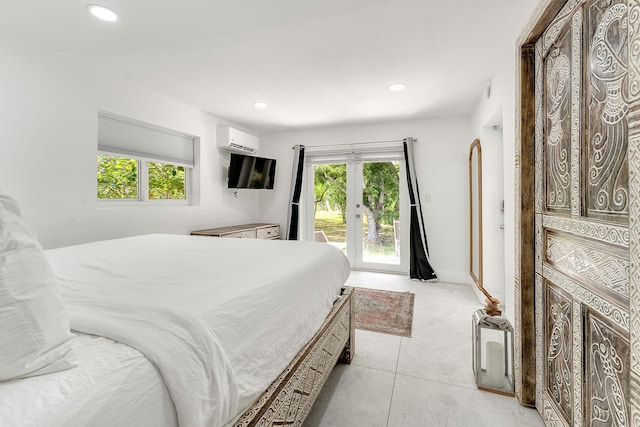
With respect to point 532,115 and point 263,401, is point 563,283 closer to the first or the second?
point 532,115

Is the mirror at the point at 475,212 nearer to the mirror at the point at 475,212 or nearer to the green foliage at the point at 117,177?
the mirror at the point at 475,212

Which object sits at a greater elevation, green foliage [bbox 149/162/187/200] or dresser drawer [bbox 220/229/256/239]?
green foliage [bbox 149/162/187/200]

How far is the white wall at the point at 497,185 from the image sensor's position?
2393 millimetres

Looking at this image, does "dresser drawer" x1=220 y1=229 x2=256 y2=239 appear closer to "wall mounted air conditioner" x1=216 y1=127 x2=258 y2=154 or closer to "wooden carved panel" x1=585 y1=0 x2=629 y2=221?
"wall mounted air conditioner" x1=216 y1=127 x2=258 y2=154

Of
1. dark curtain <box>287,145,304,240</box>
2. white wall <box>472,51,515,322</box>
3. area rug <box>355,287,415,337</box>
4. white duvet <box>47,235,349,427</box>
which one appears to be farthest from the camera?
dark curtain <box>287,145,304,240</box>

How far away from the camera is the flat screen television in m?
4.23

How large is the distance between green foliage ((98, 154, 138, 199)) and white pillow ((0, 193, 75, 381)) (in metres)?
2.72

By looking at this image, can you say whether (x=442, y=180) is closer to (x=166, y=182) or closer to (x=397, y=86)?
(x=397, y=86)

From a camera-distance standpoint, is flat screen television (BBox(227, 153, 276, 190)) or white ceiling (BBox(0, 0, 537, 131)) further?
flat screen television (BBox(227, 153, 276, 190))

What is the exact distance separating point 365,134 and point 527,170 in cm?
310

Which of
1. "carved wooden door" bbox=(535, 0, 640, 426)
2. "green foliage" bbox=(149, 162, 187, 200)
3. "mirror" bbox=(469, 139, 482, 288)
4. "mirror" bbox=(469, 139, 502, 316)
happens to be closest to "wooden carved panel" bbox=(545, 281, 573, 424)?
"carved wooden door" bbox=(535, 0, 640, 426)

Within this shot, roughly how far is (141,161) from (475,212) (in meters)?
4.04

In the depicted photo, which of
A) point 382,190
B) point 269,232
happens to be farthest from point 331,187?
point 269,232

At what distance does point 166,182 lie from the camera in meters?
3.60
